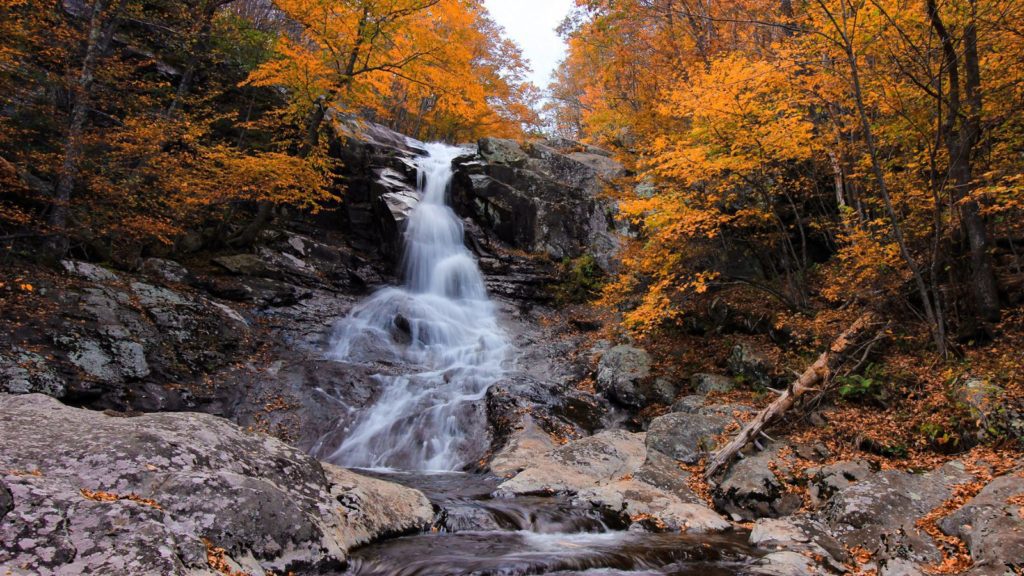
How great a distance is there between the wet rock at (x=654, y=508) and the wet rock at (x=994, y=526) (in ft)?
6.73

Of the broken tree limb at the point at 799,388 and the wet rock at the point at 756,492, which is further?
the broken tree limb at the point at 799,388

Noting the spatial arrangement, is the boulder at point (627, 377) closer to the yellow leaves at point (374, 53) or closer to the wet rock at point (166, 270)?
the yellow leaves at point (374, 53)

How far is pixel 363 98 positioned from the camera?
1305 centimetres

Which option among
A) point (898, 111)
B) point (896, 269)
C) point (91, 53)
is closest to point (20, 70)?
point (91, 53)

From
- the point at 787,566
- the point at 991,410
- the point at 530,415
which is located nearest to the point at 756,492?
the point at 787,566

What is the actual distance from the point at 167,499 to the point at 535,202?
16378 mm

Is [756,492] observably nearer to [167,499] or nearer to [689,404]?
[689,404]

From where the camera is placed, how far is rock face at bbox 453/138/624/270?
18.3 m

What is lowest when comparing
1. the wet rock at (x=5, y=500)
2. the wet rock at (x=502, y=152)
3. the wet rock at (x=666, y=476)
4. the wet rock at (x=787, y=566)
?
the wet rock at (x=666, y=476)

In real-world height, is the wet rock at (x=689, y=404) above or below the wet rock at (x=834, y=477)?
below

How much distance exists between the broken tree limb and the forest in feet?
0.18

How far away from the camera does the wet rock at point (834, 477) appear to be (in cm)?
551

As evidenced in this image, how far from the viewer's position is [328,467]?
5355 mm

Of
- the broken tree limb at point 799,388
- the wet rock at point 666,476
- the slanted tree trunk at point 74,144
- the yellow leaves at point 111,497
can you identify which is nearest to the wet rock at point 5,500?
the yellow leaves at point 111,497
